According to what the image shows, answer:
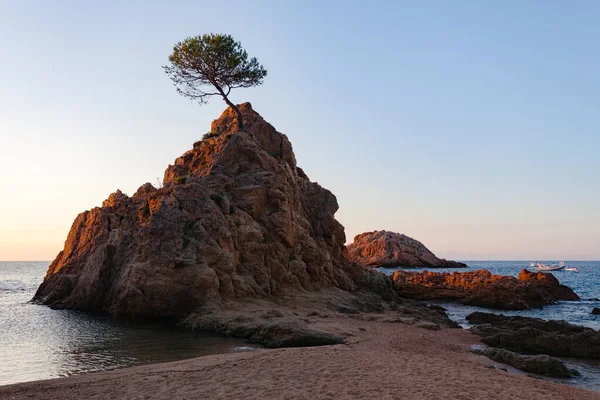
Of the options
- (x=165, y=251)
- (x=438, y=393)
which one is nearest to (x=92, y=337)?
(x=165, y=251)

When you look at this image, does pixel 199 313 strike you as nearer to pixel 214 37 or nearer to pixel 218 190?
pixel 218 190

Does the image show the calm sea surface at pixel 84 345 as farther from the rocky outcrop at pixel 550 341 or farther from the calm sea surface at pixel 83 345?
the rocky outcrop at pixel 550 341

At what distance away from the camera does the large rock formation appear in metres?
25.6

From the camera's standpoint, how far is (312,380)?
39.6 ft

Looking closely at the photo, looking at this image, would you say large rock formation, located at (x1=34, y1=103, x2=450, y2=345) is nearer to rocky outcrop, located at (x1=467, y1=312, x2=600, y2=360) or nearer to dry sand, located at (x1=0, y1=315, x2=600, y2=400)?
dry sand, located at (x1=0, y1=315, x2=600, y2=400)

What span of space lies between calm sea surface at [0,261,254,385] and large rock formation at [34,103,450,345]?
202cm

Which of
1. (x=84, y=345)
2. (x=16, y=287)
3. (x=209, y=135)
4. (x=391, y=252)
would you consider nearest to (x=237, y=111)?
(x=209, y=135)

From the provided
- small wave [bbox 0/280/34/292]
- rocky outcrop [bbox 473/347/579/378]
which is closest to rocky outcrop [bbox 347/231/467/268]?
small wave [bbox 0/280/34/292]

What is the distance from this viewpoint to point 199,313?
23.9 meters

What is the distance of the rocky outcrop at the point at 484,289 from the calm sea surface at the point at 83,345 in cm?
2969

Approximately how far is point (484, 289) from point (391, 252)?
222ft

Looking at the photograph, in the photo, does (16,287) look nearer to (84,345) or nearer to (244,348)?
(84,345)

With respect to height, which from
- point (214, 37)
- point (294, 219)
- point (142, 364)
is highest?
point (214, 37)

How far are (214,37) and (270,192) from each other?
1509 cm
